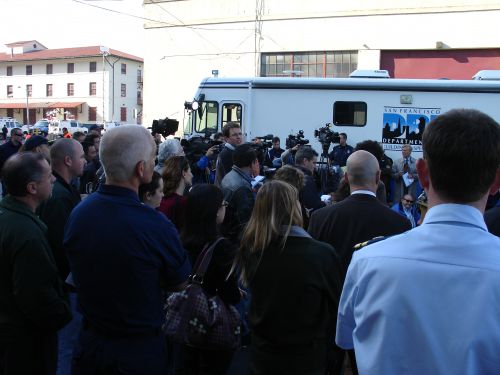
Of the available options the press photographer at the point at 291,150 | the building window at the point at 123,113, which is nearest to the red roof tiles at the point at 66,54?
the building window at the point at 123,113

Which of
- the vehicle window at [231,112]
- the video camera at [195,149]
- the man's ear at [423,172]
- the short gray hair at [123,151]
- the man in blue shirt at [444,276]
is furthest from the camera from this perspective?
the vehicle window at [231,112]

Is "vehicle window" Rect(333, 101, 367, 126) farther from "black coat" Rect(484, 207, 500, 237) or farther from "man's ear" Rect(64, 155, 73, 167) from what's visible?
"man's ear" Rect(64, 155, 73, 167)

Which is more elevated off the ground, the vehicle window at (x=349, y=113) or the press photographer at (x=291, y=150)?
the vehicle window at (x=349, y=113)

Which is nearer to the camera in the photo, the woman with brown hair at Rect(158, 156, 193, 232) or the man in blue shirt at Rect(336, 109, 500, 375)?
the man in blue shirt at Rect(336, 109, 500, 375)

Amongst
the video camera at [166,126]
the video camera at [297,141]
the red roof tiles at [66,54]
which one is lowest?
the video camera at [297,141]

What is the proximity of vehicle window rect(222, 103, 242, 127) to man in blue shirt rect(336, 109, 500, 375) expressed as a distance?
12393 millimetres

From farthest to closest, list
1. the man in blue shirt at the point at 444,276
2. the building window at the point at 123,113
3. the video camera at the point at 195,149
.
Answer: the building window at the point at 123,113
the video camera at the point at 195,149
the man in blue shirt at the point at 444,276

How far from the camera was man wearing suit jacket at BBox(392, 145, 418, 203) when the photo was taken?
403 inches

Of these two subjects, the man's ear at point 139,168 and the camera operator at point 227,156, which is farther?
the camera operator at point 227,156

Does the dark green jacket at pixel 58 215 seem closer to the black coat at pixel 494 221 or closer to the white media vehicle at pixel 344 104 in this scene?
the black coat at pixel 494 221

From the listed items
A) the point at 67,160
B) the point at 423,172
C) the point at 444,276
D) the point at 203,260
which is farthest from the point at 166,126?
the point at 444,276

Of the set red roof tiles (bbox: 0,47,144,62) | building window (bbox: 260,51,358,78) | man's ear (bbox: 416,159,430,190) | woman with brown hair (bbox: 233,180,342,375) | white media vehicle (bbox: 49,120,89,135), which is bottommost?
woman with brown hair (bbox: 233,180,342,375)

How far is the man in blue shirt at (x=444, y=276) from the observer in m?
1.33

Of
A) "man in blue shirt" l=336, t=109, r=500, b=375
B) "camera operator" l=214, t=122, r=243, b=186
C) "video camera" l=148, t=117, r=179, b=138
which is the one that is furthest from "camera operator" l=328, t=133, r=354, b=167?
"man in blue shirt" l=336, t=109, r=500, b=375
